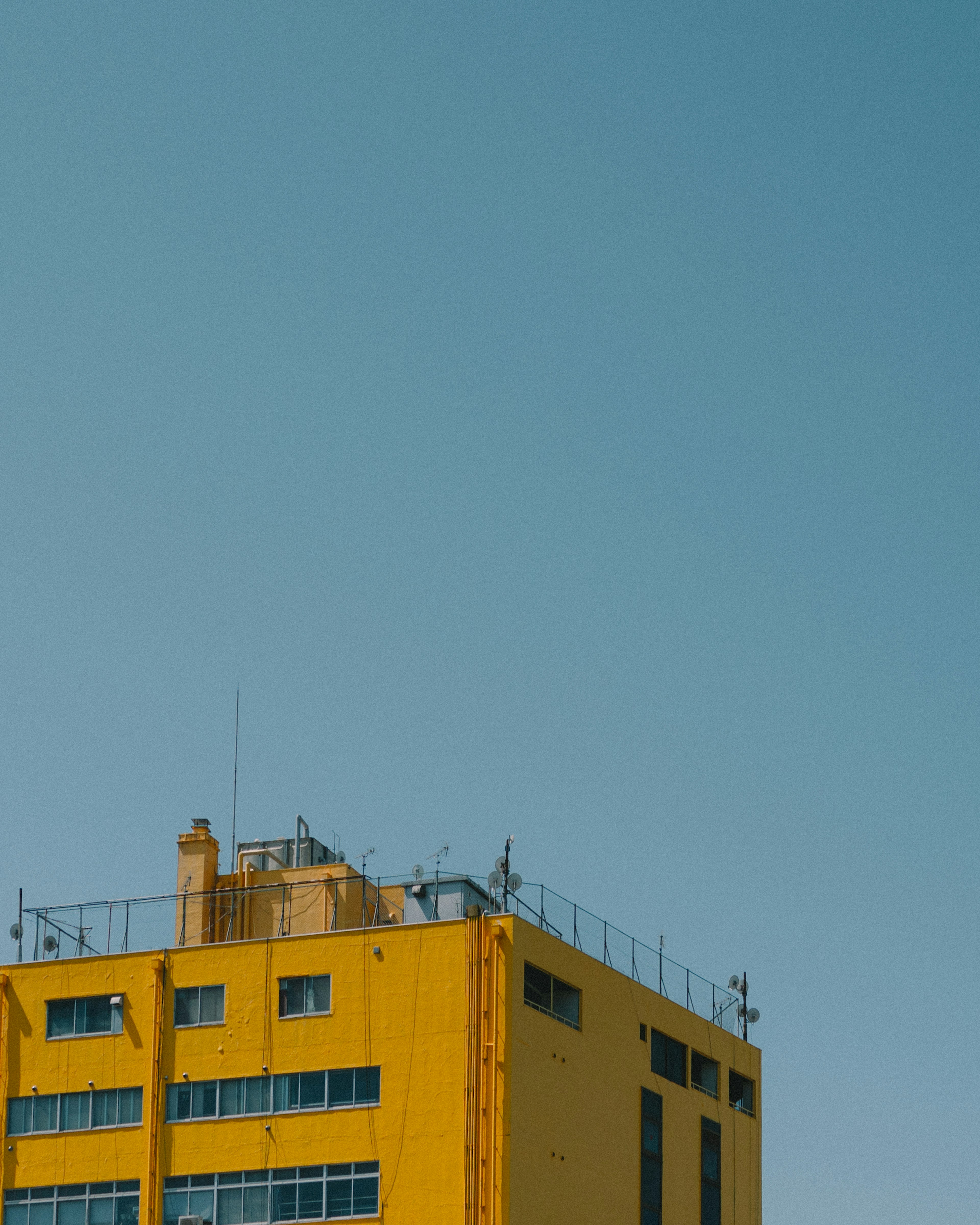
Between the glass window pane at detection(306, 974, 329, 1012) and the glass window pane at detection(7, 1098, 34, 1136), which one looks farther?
the glass window pane at detection(7, 1098, 34, 1136)

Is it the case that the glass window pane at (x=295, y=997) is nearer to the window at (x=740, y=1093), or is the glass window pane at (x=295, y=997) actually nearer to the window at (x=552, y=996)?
the window at (x=552, y=996)

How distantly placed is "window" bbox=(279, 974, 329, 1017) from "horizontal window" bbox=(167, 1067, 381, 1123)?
6.70ft

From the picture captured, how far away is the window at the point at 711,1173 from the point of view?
7706cm

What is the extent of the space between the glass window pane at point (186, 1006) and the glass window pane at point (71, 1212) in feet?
22.2

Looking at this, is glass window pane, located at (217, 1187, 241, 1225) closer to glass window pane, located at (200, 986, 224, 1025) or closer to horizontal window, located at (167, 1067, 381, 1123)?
horizontal window, located at (167, 1067, 381, 1123)

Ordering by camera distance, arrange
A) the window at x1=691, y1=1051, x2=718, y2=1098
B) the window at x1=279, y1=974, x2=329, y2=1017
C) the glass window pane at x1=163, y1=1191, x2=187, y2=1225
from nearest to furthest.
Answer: the glass window pane at x1=163, y1=1191, x2=187, y2=1225 < the window at x1=279, y1=974, x2=329, y2=1017 < the window at x1=691, y1=1051, x2=718, y2=1098

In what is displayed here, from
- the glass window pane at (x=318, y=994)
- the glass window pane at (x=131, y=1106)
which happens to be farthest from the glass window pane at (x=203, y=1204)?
the glass window pane at (x=318, y=994)

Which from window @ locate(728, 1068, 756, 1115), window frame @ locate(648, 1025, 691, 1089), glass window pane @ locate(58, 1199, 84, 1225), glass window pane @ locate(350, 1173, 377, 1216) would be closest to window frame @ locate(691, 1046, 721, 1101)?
window frame @ locate(648, 1025, 691, 1089)

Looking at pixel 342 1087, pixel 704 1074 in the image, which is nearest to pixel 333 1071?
pixel 342 1087

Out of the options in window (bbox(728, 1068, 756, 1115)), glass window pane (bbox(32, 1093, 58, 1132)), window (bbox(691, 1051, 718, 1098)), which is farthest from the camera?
window (bbox(728, 1068, 756, 1115))

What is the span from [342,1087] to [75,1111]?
9.93m

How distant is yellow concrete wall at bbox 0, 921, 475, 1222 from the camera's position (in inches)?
2589

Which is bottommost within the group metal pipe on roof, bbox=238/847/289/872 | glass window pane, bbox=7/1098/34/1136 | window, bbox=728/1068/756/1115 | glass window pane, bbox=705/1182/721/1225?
glass window pane, bbox=705/1182/721/1225

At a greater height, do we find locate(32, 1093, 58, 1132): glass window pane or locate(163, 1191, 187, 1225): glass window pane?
locate(32, 1093, 58, 1132): glass window pane
